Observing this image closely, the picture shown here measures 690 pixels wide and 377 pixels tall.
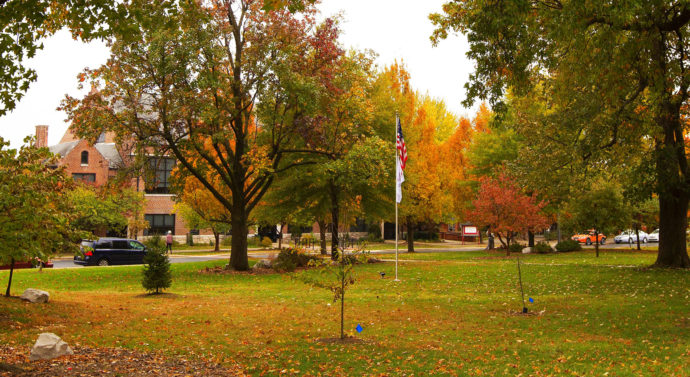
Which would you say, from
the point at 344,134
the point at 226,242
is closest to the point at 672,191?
the point at 344,134

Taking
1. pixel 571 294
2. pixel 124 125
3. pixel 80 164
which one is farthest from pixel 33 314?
pixel 80 164

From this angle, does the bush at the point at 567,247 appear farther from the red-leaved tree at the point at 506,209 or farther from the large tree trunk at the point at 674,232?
the large tree trunk at the point at 674,232

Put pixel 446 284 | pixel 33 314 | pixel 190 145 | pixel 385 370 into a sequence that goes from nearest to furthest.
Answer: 1. pixel 385 370
2. pixel 33 314
3. pixel 446 284
4. pixel 190 145

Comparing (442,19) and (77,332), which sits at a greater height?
(442,19)

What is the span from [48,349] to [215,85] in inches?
580

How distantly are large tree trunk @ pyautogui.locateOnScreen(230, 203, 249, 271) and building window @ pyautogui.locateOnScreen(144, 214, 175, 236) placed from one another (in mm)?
31311

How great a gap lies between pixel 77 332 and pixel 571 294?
12574 millimetres

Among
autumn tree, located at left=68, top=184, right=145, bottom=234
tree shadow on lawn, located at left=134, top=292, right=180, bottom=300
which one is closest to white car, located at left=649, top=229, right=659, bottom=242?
autumn tree, located at left=68, top=184, right=145, bottom=234

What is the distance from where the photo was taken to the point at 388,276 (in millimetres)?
22469

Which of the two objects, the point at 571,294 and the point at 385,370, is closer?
the point at 385,370

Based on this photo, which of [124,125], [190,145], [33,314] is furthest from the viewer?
[190,145]

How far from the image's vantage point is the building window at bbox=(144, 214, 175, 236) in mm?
54438

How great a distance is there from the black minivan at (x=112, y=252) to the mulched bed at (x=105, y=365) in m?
23.1

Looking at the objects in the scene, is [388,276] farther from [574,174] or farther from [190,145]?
[190,145]
